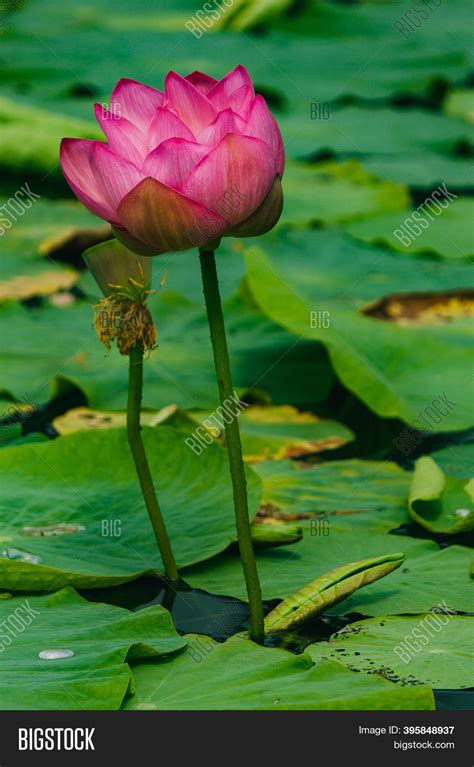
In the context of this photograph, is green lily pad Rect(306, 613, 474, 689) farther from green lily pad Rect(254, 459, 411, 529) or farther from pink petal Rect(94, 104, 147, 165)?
pink petal Rect(94, 104, 147, 165)

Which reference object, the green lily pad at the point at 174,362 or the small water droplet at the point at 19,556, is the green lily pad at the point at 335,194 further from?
the small water droplet at the point at 19,556

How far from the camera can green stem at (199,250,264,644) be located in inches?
46.1

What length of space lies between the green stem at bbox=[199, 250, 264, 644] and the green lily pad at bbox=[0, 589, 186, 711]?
102 millimetres

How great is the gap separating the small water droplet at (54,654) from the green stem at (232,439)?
23 cm

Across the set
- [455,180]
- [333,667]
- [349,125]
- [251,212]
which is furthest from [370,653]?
[349,125]

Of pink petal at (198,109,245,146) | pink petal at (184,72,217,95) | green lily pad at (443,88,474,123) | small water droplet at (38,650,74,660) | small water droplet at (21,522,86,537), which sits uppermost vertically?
green lily pad at (443,88,474,123)

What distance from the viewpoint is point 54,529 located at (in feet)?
5.01

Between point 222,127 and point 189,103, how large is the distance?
0.06 m

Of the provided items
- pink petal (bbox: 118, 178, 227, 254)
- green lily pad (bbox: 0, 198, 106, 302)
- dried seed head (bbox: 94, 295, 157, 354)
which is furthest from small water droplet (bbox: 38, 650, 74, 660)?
green lily pad (bbox: 0, 198, 106, 302)

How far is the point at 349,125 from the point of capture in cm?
408

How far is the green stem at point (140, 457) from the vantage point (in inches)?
54.0

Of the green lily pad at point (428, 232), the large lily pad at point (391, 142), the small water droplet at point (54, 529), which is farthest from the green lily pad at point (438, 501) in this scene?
the large lily pad at point (391, 142)

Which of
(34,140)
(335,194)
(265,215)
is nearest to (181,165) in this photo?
(265,215)

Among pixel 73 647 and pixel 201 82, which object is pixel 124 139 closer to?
pixel 201 82
